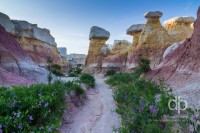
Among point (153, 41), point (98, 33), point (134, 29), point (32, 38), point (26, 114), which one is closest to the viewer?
point (26, 114)

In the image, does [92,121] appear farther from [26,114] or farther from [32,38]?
[32,38]

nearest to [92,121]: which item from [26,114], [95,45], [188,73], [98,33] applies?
[26,114]

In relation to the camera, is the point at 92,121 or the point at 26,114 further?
the point at 92,121

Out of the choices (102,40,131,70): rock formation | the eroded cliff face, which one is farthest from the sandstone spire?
the eroded cliff face

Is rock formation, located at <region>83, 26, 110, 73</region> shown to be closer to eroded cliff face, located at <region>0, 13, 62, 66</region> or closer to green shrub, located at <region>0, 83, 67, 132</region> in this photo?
eroded cliff face, located at <region>0, 13, 62, 66</region>

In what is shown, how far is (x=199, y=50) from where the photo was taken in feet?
27.2

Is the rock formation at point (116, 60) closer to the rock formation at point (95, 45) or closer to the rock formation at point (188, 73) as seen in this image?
the rock formation at point (95, 45)

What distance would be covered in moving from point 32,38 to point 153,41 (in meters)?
20.0

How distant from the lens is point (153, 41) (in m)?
19.9

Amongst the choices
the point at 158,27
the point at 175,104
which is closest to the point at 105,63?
the point at 158,27

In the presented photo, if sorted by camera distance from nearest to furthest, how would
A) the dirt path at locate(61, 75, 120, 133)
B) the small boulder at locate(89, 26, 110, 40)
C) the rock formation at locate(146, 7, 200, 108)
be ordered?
1. the dirt path at locate(61, 75, 120, 133)
2. the rock formation at locate(146, 7, 200, 108)
3. the small boulder at locate(89, 26, 110, 40)

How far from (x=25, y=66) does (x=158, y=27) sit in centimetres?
1463

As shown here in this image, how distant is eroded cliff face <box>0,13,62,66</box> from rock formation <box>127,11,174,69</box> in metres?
16.8

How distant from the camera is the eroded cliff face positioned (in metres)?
25.5
